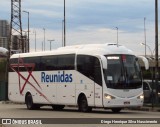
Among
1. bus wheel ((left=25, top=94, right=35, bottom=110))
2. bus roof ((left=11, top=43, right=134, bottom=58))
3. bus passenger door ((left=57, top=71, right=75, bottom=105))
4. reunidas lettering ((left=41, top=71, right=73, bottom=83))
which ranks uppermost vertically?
bus roof ((left=11, top=43, right=134, bottom=58))

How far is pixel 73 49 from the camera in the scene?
30.0m

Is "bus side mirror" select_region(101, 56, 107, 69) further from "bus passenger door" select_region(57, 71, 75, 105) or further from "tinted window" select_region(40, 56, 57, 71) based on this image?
"tinted window" select_region(40, 56, 57, 71)

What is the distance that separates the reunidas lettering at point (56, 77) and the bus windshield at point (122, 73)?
3454 millimetres

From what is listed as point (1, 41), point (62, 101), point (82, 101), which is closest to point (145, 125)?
point (82, 101)

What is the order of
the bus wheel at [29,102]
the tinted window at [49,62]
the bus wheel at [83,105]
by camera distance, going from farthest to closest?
the bus wheel at [29,102] < the tinted window at [49,62] < the bus wheel at [83,105]

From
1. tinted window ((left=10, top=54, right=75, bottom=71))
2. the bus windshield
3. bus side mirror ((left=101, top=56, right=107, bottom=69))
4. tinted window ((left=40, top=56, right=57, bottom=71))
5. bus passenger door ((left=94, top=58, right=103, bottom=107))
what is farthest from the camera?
tinted window ((left=40, top=56, right=57, bottom=71))

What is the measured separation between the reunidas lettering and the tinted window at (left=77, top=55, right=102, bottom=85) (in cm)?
138

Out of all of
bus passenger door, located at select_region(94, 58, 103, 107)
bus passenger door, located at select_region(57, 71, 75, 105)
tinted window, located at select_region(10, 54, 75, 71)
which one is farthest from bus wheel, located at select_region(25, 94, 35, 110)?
bus passenger door, located at select_region(94, 58, 103, 107)

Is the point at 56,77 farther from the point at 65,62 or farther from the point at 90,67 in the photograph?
the point at 90,67

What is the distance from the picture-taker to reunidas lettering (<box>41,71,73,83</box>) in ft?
98.9

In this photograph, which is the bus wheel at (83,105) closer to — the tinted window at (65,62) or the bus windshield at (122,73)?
the tinted window at (65,62)

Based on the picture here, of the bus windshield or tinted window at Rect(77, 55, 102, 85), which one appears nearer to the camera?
the bus windshield

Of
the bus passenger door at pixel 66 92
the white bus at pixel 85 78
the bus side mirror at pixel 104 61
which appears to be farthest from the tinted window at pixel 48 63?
the bus side mirror at pixel 104 61

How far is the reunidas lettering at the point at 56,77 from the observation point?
30.1 metres
